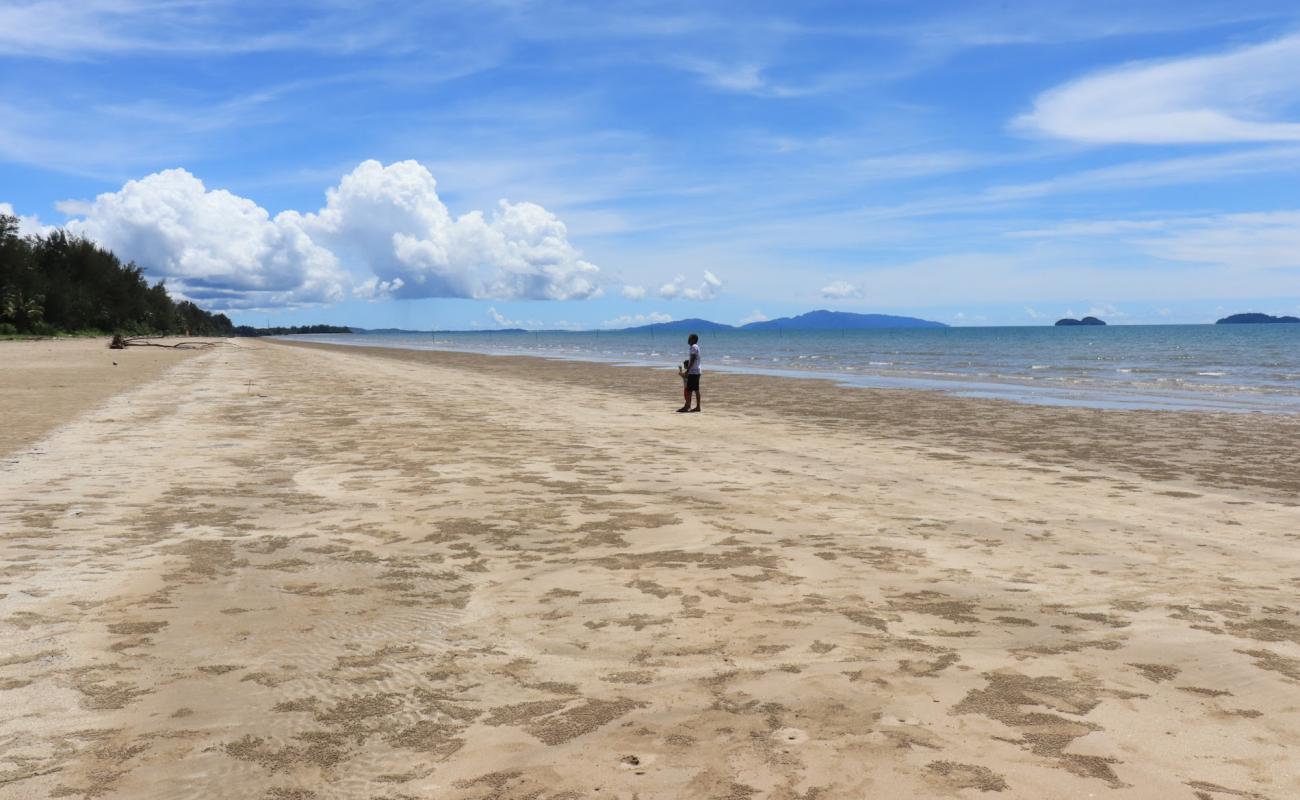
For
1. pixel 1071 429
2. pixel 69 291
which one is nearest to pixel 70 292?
pixel 69 291

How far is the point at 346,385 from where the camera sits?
96.0 ft

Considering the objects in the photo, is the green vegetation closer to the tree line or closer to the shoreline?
the tree line

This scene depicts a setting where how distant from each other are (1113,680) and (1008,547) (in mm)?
3084

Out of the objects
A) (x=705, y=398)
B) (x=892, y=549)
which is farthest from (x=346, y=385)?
(x=892, y=549)

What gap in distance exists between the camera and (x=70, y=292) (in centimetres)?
8512

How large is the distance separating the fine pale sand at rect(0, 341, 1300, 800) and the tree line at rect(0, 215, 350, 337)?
7587 cm

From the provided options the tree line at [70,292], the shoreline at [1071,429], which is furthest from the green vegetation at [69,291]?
the shoreline at [1071,429]

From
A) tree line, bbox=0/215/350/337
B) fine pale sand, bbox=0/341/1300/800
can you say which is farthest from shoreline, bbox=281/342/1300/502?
tree line, bbox=0/215/350/337

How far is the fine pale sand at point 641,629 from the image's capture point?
3.60 m

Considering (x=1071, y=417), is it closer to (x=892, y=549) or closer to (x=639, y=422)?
(x=639, y=422)

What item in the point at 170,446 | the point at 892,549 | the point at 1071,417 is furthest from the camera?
the point at 1071,417

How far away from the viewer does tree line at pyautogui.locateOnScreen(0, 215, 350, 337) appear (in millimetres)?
72062

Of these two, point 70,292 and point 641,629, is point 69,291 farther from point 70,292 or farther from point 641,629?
point 641,629

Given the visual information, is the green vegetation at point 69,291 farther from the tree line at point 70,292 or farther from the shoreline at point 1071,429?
the shoreline at point 1071,429
